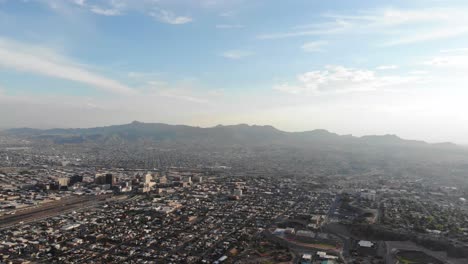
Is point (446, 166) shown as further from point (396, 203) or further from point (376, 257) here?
point (376, 257)

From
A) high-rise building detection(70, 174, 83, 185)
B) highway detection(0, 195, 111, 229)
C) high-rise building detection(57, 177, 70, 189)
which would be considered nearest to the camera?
highway detection(0, 195, 111, 229)

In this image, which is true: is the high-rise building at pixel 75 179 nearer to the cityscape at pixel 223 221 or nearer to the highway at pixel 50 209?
the cityscape at pixel 223 221

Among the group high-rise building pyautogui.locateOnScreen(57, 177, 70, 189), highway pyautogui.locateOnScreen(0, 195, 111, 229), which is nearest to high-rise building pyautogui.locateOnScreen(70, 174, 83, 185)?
high-rise building pyautogui.locateOnScreen(57, 177, 70, 189)

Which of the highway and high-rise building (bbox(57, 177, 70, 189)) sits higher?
high-rise building (bbox(57, 177, 70, 189))

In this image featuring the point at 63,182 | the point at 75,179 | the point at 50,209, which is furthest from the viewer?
the point at 75,179

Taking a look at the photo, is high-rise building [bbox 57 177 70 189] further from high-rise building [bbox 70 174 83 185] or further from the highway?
the highway

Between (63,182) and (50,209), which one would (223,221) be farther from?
(63,182)

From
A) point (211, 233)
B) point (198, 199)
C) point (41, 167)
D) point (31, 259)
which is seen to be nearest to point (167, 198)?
point (198, 199)

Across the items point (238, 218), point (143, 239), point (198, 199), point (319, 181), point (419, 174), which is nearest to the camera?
A: point (143, 239)

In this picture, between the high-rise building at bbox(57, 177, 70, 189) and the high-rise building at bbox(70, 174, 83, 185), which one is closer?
the high-rise building at bbox(57, 177, 70, 189)

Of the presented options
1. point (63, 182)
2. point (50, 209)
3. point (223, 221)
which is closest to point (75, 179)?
point (63, 182)

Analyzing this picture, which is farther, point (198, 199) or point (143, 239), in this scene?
point (198, 199)
